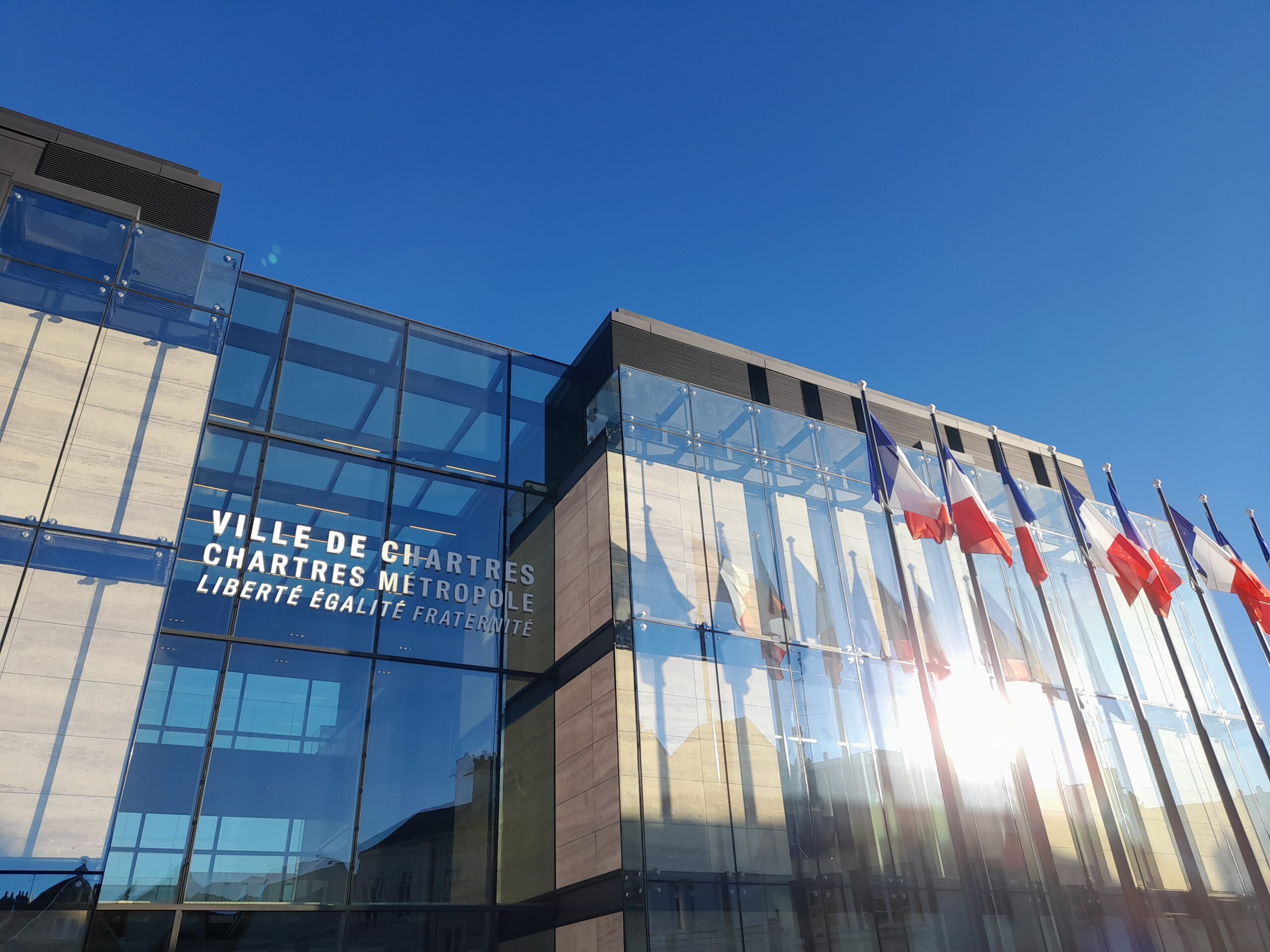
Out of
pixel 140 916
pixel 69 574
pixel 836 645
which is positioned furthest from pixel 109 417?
pixel 836 645

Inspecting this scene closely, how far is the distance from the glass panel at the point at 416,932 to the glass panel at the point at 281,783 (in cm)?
62

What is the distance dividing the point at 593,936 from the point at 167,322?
1386cm

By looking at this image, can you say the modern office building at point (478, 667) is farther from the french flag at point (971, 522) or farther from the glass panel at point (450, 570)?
the french flag at point (971, 522)

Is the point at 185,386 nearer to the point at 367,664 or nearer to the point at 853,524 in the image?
the point at 367,664

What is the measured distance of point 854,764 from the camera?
54.3ft

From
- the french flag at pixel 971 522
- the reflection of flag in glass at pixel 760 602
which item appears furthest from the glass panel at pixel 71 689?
the french flag at pixel 971 522

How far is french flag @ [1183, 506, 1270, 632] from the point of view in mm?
21297

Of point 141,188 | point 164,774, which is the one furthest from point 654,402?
point 141,188

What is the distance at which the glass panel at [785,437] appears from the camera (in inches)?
790

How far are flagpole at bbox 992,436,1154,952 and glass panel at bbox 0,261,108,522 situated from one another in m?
18.2

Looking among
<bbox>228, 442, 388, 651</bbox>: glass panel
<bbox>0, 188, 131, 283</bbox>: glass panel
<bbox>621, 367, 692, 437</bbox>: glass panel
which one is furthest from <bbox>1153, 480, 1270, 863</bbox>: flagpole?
<bbox>0, 188, 131, 283</bbox>: glass panel

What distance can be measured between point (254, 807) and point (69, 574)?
15.9 feet

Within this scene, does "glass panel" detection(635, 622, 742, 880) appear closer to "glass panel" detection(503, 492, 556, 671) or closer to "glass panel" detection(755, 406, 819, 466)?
"glass panel" detection(503, 492, 556, 671)

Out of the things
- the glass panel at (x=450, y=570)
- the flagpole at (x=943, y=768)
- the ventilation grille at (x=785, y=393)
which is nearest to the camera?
the flagpole at (x=943, y=768)
